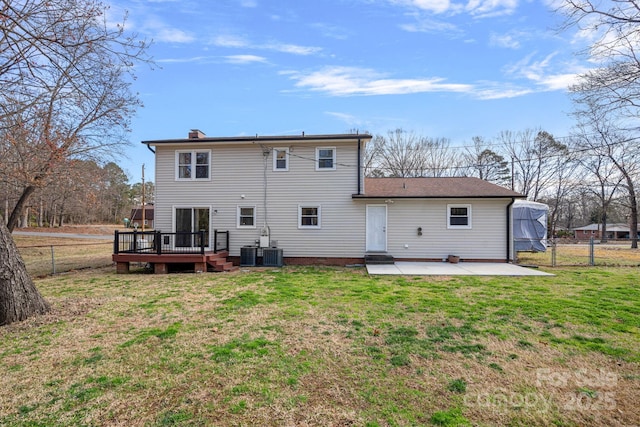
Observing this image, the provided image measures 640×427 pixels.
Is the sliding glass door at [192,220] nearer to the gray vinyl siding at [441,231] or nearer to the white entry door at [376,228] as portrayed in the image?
the white entry door at [376,228]

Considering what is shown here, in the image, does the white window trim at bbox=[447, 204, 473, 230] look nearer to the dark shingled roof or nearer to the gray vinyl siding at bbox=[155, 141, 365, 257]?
the dark shingled roof

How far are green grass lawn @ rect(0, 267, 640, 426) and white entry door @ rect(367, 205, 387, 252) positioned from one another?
5.64m

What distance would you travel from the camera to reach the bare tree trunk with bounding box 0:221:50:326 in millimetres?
5055

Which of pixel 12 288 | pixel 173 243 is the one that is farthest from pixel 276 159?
pixel 12 288

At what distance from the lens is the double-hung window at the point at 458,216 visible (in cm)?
1266

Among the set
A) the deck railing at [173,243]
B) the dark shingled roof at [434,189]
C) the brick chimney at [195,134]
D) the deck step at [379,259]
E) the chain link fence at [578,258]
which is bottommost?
the chain link fence at [578,258]

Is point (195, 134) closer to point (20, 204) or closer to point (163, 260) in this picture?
point (163, 260)

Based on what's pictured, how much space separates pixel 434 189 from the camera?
13312 millimetres

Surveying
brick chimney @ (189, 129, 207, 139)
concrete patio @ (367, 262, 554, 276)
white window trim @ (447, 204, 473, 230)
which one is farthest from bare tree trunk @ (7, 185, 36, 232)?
white window trim @ (447, 204, 473, 230)

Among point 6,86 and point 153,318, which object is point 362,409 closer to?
point 153,318

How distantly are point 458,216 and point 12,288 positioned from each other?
13.0 meters

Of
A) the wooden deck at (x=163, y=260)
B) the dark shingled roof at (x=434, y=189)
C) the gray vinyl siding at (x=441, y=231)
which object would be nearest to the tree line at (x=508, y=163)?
the dark shingled roof at (x=434, y=189)

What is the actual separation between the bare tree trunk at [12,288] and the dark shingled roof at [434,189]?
982cm

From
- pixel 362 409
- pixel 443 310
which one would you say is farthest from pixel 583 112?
pixel 362 409
